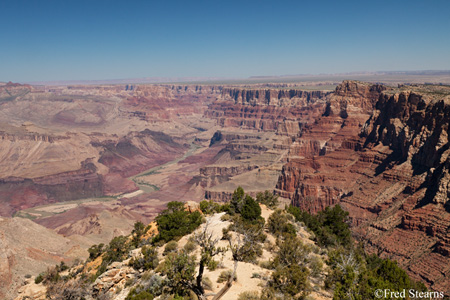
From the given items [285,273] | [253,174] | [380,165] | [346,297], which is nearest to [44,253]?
[285,273]

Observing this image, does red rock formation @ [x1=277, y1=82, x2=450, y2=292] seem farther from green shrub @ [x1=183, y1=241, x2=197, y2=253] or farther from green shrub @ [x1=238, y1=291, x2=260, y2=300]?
green shrub @ [x1=238, y1=291, x2=260, y2=300]

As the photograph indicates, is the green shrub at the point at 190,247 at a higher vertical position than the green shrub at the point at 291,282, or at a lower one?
lower

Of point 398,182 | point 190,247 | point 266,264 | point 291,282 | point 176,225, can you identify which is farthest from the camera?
point 398,182

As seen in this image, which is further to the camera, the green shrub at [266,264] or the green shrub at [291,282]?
the green shrub at [266,264]

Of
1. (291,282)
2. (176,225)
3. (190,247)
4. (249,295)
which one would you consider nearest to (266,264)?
(291,282)

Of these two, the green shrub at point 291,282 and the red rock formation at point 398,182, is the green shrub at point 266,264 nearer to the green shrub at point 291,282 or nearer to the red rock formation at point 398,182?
the green shrub at point 291,282

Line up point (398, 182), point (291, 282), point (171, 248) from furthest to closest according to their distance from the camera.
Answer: point (398, 182) < point (171, 248) < point (291, 282)

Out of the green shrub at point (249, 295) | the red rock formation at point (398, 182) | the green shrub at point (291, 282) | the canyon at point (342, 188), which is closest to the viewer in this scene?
the green shrub at point (249, 295)

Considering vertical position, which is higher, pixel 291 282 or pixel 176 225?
pixel 291 282

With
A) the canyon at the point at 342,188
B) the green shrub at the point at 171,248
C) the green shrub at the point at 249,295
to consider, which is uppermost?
the green shrub at the point at 249,295

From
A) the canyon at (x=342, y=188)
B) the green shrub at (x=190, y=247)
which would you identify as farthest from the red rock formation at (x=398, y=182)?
the green shrub at (x=190, y=247)

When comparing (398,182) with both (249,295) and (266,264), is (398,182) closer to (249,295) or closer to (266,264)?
(266,264)

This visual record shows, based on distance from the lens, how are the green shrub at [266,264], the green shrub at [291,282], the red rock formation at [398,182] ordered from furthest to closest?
the red rock formation at [398,182] < the green shrub at [266,264] < the green shrub at [291,282]

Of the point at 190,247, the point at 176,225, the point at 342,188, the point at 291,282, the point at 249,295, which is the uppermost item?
the point at 291,282
